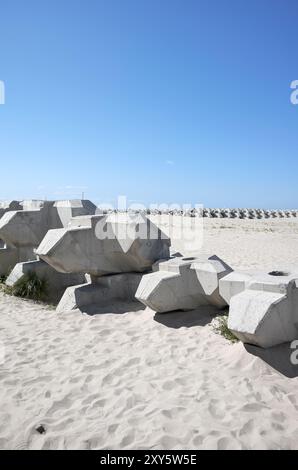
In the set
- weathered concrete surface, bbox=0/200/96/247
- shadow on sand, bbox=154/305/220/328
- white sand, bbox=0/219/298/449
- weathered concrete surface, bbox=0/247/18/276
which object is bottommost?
white sand, bbox=0/219/298/449

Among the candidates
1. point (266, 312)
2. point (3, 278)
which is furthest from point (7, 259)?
point (266, 312)

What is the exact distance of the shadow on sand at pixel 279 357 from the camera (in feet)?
12.4

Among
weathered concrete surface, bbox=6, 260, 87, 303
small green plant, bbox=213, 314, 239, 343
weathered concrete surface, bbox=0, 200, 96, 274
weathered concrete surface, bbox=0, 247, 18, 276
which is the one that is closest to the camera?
small green plant, bbox=213, 314, 239, 343

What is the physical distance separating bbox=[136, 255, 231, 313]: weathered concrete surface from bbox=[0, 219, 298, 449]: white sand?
22 cm

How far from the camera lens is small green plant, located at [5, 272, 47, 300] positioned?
7488 millimetres

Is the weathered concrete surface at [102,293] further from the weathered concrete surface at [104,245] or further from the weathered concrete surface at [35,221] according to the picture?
the weathered concrete surface at [35,221]

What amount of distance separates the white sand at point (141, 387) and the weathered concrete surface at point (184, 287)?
224 mm

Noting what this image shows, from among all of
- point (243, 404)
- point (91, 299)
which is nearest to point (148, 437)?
point (243, 404)

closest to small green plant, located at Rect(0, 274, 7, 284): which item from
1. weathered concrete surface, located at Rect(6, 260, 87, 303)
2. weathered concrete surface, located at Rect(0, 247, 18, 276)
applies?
weathered concrete surface, located at Rect(0, 247, 18, 276)

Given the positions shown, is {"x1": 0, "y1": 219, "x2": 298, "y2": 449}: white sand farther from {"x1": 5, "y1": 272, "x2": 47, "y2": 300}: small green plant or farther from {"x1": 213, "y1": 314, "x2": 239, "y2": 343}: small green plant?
{"x1": 5, "y1": 272, "x2": 47, "y2": 300}: small green plant

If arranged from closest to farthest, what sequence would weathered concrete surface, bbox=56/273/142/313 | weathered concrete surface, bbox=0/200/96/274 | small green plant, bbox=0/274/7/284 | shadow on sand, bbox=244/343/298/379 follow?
shadow on sand, bbox=244/343/298/379
weathered concrete surface, bbox=56/273/142/313
weathered concrete surface, bbox=0/200/96/274
small green plant, bbox=0/274/7/284

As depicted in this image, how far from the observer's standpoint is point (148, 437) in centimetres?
289
